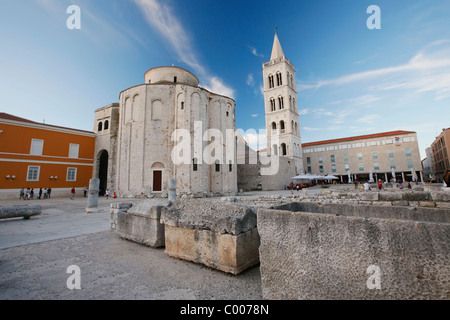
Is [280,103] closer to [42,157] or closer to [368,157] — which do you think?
[368,157]

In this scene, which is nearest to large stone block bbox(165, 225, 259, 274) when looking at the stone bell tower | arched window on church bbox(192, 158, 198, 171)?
arched window on church bbox(192, 158, 198, 171)

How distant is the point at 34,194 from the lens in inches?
715

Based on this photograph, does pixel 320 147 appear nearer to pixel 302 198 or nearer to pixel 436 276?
pixel 302 198

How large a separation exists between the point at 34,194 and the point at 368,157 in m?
52.2

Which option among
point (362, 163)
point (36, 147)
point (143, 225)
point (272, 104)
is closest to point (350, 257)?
point (143, 225)

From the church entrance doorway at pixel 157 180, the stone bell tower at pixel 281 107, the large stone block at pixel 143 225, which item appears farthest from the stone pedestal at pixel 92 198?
the stone bell tower at pixel 281 107

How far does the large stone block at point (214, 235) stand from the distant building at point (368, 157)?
36.7m

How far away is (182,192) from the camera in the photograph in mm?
18719

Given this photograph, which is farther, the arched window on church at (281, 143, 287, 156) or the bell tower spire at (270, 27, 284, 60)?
the bell tower spire at (270, 27, 284, 60)

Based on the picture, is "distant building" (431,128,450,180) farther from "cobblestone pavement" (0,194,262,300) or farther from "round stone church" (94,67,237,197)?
"cobblestone pavement" (0,194,262,300)

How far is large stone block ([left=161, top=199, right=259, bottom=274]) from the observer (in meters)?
2.62

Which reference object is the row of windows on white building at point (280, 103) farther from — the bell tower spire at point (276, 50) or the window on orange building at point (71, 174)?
the window on orange building at point (71, 174)

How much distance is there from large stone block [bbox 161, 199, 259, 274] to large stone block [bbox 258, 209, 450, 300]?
2.35 ft

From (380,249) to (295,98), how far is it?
4219 centimetres
